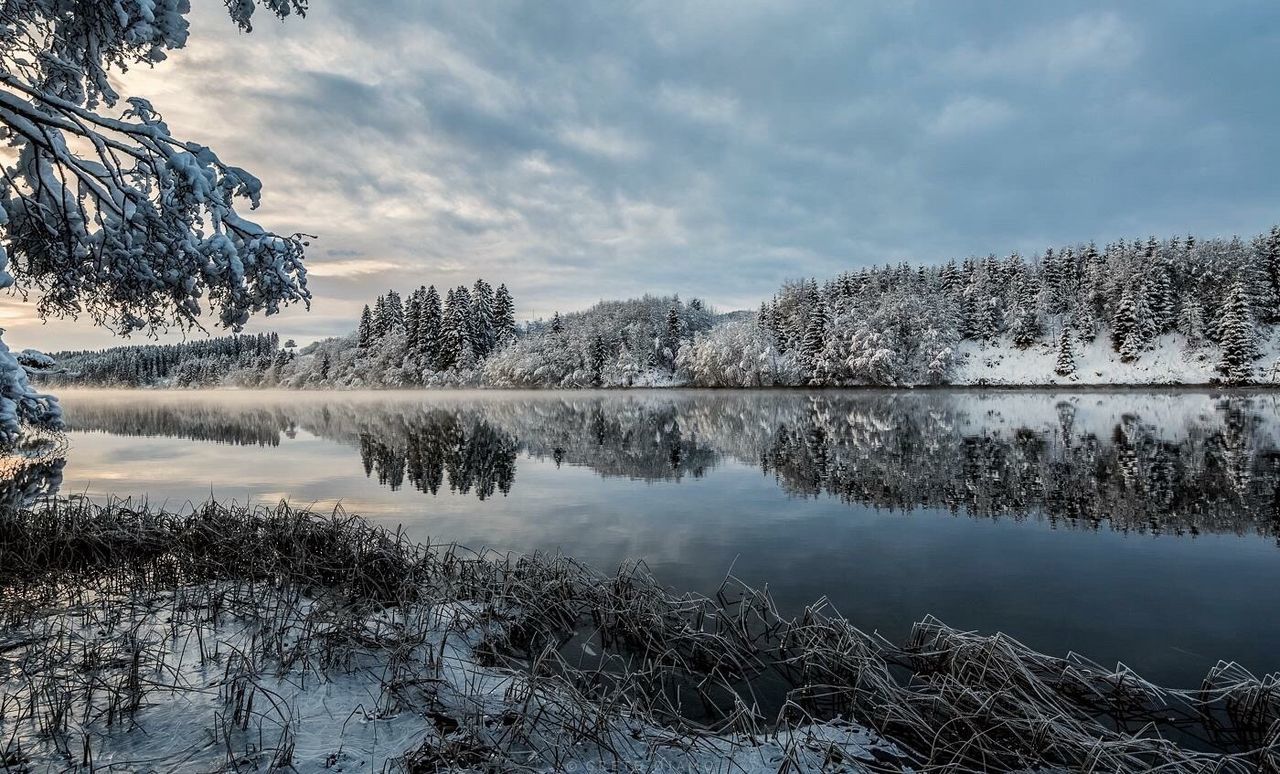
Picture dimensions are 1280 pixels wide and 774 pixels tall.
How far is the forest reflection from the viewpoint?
13578mm

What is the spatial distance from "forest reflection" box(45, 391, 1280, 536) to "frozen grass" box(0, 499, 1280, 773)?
8.12 metres

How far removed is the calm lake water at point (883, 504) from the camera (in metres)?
7.71

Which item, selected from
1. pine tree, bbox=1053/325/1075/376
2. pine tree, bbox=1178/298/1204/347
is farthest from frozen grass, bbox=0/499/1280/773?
pine tree, bbox=1178/298/1204/347

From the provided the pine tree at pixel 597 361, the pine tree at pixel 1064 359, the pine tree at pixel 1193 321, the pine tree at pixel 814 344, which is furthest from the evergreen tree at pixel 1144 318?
the pine tree at pixel 597 361

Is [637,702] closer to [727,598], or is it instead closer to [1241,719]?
[727,598]

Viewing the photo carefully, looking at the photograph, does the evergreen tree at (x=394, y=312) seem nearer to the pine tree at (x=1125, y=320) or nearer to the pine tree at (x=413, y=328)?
the pine tree at (x=413, y=328)

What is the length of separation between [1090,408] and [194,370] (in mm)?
180371

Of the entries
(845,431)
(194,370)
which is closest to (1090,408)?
(845,431)

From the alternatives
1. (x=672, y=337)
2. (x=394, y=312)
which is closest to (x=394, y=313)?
(x=394, y=312)

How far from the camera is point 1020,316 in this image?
258 ft

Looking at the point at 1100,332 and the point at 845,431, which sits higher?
the point at 1100,332

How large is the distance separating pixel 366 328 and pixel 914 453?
343ft

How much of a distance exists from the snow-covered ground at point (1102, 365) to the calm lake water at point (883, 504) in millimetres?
44981

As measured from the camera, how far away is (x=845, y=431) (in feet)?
92.5
